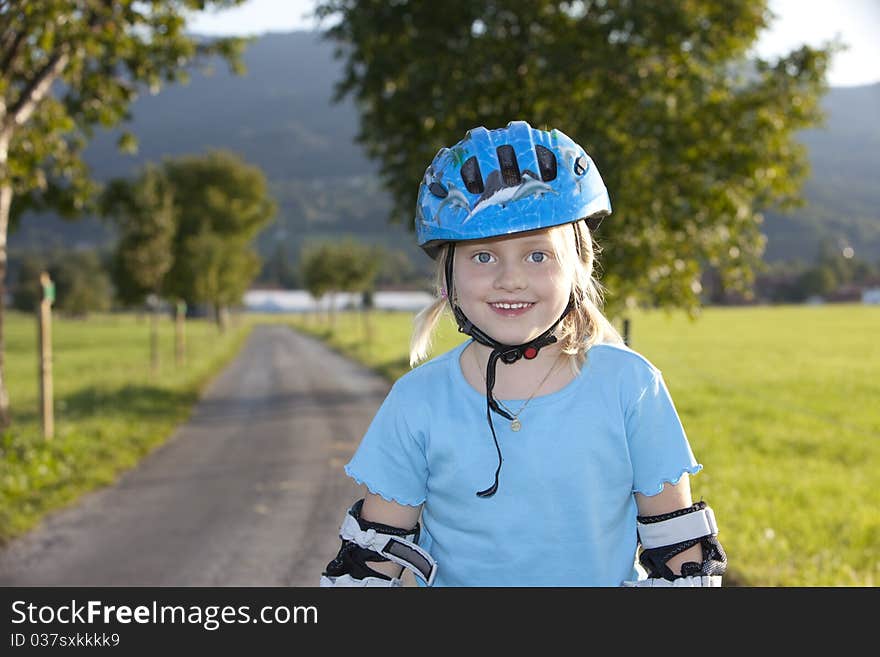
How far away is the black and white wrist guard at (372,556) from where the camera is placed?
2.35m

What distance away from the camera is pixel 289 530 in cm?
829

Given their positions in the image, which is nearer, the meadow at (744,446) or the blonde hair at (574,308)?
the blonde hair at (574,308)

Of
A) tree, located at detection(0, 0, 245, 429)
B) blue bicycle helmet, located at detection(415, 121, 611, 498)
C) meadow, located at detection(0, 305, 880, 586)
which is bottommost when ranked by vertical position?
meadow, located at detection(0, 305, 880, 586)

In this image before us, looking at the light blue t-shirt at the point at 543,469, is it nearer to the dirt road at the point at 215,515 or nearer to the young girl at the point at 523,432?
the young girl at the point at 523,432

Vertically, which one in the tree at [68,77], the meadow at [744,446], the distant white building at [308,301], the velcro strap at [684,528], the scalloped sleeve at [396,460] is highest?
the tree at [68,77]

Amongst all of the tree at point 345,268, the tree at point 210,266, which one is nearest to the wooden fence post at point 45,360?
the tree at point 210,266

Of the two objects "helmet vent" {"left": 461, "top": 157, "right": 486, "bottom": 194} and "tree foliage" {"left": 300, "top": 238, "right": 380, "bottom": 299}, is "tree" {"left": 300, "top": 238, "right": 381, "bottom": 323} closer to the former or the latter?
"tree foliage" {"left": 300, "top": 238, "right": 380, "bottom": 299}

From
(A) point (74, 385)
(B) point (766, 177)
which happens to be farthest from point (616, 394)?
(A) point (74, 385)

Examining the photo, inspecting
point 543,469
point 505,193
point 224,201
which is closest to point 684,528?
point 543,469

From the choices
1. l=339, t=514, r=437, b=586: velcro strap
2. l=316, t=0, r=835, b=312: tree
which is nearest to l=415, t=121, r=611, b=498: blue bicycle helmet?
l=339, t=514, r=437, b=586: velcro strap

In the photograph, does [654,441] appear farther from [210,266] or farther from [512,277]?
[210,266]

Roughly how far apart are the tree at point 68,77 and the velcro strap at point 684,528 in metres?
7.48

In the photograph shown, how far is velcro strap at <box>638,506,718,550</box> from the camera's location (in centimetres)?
228

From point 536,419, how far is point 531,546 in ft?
1.11
